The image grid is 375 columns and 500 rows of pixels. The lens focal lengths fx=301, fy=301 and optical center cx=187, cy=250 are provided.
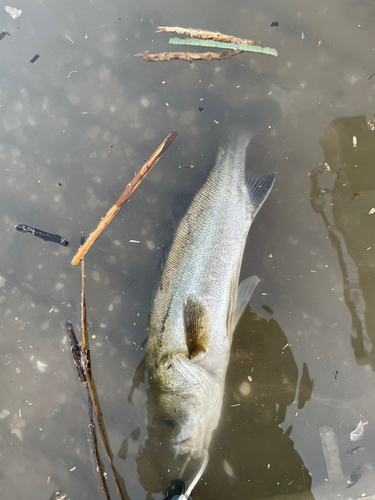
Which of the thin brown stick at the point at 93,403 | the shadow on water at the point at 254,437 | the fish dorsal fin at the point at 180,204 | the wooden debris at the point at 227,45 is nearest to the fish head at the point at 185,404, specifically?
the shadow on water at the point at 254,437

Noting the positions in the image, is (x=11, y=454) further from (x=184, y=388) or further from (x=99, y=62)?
(x=99, y=62)

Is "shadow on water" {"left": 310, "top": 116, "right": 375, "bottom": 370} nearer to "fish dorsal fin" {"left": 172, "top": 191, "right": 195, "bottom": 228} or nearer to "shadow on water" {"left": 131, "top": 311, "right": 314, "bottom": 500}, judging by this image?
"shadow on water" {"left": 131, "top": 311, "right": 314, "bottom": 500}

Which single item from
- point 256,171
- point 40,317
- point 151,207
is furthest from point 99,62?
point 40,317

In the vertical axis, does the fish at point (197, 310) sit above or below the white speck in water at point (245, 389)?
above

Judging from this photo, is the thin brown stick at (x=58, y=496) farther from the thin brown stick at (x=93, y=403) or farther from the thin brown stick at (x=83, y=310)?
the thin brown stick at (x=83, y=310)

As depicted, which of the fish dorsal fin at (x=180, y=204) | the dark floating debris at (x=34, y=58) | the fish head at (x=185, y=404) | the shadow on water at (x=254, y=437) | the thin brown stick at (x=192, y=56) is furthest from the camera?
the dark floating debris at (x=34, y=58)

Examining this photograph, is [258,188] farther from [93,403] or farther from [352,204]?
[93,403]

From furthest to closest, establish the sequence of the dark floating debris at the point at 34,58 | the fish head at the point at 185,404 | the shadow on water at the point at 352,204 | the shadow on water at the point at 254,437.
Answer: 1. the dark floating debris at the point at 34,58
2. the shadow on water at the point at 352,204
3. the shadow on water at the point at 254,437
4. the fish head at the point at 185,404
